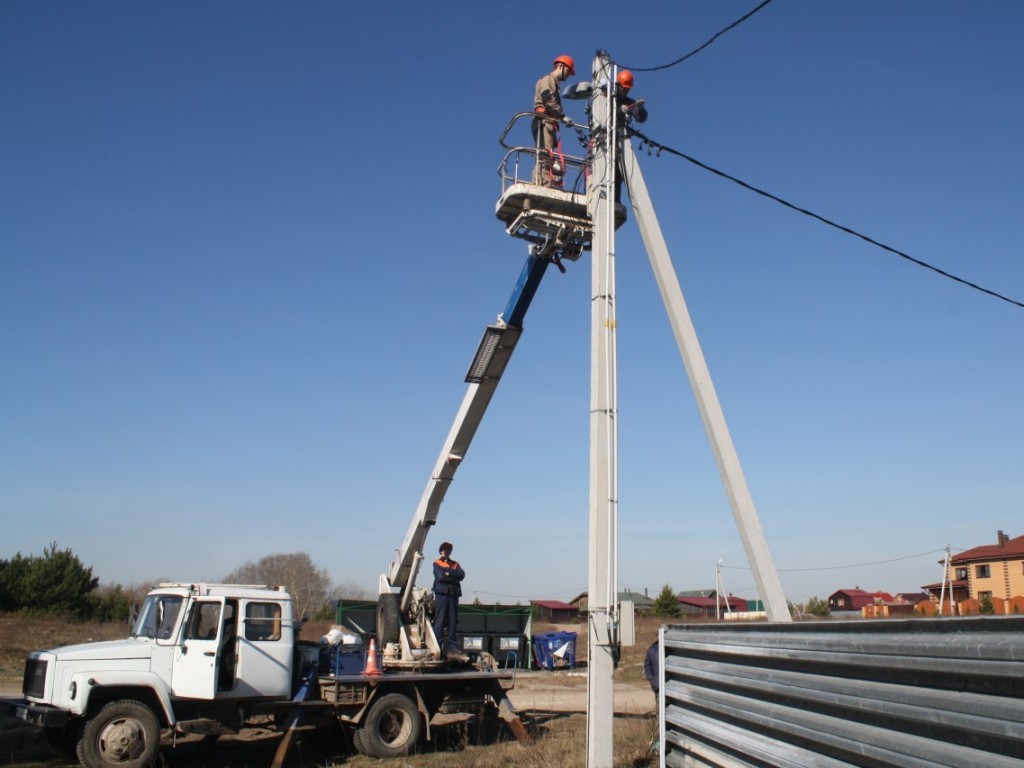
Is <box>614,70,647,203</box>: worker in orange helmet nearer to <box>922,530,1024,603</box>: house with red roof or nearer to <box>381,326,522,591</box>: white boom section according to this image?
<box>381,326,522,591</box>: white boom section

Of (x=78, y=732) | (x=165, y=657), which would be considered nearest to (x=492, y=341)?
(x=165, y=657)

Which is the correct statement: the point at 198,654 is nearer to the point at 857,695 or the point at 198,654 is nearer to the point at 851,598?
the point at 857,695

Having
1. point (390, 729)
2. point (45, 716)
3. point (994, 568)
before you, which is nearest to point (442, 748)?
point (390, 729)

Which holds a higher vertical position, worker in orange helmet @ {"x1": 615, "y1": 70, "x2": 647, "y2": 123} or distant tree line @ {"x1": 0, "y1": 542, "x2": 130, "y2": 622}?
worker in orange helmet @ {"x1": 615, "y1": 70, "x2": 647, "y2": 123}

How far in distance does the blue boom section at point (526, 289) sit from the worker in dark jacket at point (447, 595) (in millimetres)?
3745

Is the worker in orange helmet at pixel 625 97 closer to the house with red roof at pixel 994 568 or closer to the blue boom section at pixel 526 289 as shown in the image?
the blue boom section at pixel 526 289

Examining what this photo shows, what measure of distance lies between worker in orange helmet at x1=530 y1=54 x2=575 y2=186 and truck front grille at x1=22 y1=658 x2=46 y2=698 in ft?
27.6

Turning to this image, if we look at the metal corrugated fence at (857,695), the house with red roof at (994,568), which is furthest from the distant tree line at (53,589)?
the house with red roof at (994,568)

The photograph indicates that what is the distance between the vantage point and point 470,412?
512 inches

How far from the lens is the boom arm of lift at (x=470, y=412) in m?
12.3

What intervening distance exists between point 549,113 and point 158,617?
824 cm

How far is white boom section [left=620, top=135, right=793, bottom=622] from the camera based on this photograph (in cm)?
789

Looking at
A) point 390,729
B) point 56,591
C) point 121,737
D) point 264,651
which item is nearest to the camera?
point 121,737

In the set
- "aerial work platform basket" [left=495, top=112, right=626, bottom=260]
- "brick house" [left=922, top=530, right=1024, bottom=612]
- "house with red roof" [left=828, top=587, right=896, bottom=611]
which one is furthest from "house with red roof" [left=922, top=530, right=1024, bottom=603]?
"aerial work platform basket" [left=495, top=112, right=626, bottom=260]
